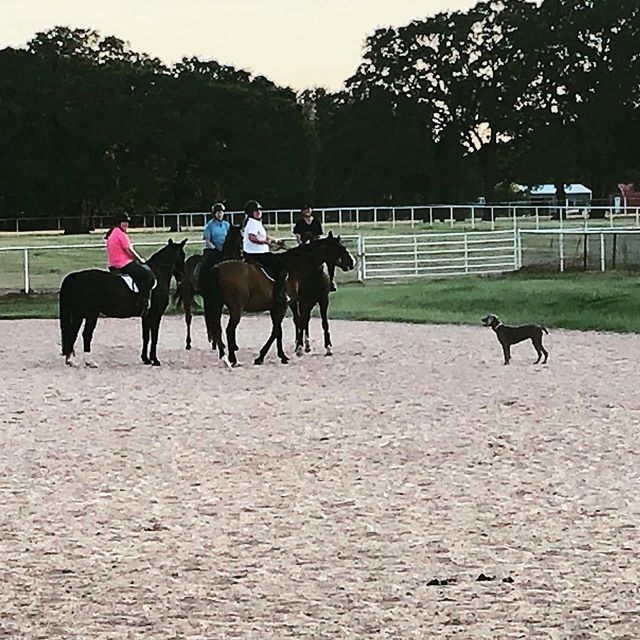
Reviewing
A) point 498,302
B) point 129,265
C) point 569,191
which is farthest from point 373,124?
point 129,265

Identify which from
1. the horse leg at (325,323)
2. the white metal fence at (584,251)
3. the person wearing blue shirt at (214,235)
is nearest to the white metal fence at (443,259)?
the white metal fence at (584,251)

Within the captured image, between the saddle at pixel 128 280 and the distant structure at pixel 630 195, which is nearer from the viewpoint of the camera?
the saddle at pixel 128 280

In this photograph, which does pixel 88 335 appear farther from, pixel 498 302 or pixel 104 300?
pixel 498 302

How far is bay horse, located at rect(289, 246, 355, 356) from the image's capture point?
53.4 ft

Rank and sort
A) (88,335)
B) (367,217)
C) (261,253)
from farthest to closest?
(367,217) < (88,335) < (261,253)

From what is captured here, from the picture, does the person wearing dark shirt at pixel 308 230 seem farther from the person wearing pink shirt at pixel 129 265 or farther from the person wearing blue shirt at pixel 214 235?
the person wearing pink shirt at pixel 129 265

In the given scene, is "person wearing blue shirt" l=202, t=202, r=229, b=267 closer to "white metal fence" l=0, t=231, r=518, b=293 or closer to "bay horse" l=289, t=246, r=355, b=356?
"bay horse" l=289, t=246, r=355, b=356

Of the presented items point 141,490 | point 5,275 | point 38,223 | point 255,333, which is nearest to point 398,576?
point 141,490

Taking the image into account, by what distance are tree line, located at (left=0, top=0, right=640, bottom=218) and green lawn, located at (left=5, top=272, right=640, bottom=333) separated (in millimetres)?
45901

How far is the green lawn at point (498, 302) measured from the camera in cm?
2161

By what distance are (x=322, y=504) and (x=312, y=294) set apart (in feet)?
29.2

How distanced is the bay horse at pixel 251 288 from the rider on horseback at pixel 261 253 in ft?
0.29

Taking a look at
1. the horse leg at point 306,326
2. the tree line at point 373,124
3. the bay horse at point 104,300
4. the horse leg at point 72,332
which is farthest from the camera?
the tree line at point 373,124

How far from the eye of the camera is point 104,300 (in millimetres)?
15414
